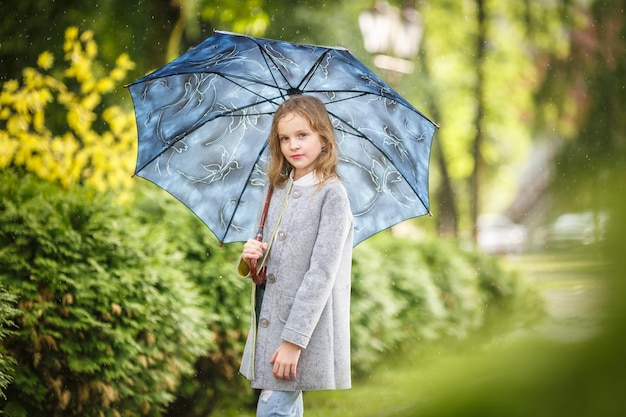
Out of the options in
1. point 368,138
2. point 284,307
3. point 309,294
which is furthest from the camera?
point 368,138

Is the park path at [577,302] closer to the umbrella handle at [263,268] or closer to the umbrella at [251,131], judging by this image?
the umbrella handle at [263,268]

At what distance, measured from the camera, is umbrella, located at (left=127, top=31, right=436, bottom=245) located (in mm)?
2979

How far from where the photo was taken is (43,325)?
385 centimetres

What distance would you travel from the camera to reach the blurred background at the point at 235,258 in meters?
0.50

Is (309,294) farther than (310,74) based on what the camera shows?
No

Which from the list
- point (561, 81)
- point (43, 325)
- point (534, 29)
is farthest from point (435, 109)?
point (561, 81)

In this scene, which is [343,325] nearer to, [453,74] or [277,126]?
[277,126]

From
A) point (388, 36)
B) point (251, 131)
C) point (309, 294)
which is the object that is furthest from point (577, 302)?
point (388, 36)

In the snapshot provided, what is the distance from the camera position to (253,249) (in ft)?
8.25

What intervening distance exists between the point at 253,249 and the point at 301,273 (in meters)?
0.17

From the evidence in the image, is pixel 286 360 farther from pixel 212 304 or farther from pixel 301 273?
A: pixel 212 304

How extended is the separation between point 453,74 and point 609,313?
21.4m

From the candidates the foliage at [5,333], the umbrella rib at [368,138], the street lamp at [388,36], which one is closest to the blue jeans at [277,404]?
the umbrella rib at [368,138]

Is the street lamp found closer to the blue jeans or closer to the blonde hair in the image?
the blonde hair
